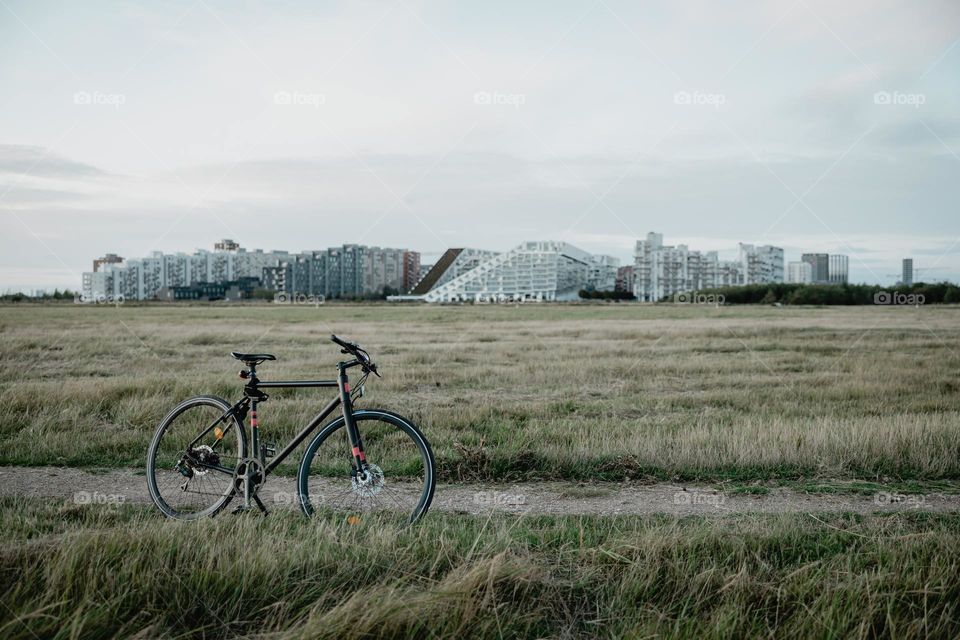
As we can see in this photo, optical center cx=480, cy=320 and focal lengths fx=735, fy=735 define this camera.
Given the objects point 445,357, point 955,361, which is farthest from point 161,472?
point 955,361

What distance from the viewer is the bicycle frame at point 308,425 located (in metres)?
6.22

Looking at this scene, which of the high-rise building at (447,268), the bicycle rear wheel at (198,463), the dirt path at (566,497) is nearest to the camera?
the bicycle rear wheel at (198,463)

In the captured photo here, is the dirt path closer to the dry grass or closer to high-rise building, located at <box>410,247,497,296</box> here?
the dry grass

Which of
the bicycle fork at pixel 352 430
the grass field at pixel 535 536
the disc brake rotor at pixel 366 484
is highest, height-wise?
the bicycle fork at pixel 352 430

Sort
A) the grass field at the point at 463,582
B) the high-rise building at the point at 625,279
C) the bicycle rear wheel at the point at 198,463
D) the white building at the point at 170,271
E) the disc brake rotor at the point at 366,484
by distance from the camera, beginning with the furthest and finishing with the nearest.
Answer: the high-rise building at the point at 625,279
the white building at the point at 170,271
the bicycle rear wheel at the point at 198,463
the disc brake rotor at the point at 366,484
the grass field at the point at 463,582

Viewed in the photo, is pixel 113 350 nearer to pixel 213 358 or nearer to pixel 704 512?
pixel 213 358

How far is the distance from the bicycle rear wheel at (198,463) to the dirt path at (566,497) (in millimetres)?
606

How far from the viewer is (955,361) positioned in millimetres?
25250

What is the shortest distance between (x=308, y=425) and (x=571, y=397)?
11.3 m

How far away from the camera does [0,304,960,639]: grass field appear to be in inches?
182

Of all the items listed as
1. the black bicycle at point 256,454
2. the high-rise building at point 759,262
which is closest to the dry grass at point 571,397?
the black bicycle at point 256,454

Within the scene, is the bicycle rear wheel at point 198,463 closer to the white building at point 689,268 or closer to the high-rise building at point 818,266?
the high-rise building at point 818,266

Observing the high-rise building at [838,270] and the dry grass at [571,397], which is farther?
the high-rise building at [838,270]

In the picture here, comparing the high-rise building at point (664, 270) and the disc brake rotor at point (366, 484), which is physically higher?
the high-rise building at point (664, 270)
